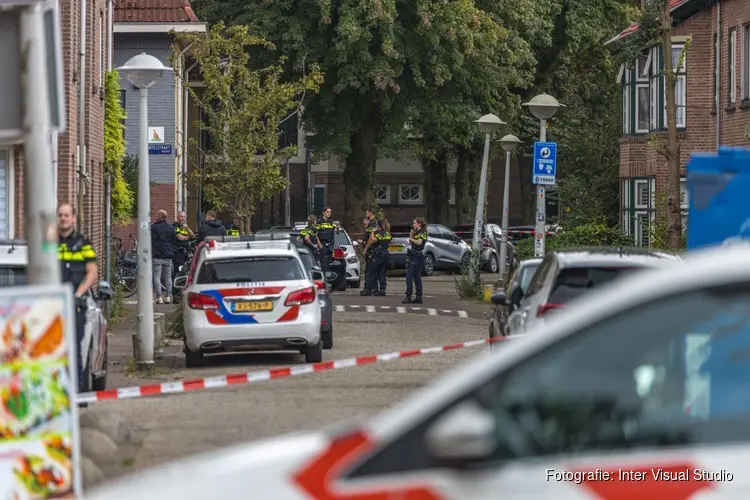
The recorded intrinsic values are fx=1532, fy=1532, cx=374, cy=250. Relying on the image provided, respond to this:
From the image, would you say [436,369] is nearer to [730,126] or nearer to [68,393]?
[68,393]

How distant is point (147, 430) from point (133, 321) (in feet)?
44.4

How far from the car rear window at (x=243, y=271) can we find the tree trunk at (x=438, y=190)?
42035mm

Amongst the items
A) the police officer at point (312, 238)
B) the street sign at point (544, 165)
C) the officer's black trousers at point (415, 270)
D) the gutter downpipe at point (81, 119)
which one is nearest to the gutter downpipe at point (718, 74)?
Result: the officer's black trousers at point (415, 270)

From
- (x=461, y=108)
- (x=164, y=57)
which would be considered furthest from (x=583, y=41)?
(x=164, y=57)

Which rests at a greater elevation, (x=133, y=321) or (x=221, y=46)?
(x=221, y=46)

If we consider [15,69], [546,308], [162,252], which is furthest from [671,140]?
[15,69]

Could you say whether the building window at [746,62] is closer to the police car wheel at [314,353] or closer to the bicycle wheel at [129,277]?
the bicycle wheel at [129,277]

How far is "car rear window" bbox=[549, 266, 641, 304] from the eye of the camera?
13453mm

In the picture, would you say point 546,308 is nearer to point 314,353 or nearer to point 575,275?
point 575,275

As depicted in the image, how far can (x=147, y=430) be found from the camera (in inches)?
469

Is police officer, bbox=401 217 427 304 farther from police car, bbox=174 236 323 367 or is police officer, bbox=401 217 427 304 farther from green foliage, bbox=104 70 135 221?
police car, bbox=174 236 323 367

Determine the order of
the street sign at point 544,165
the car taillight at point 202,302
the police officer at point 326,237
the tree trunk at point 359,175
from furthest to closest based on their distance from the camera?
the tree trunk at point 359,175, the police officer at point 326,237, the street sign at point 544,165, the car taillight at point 202,302

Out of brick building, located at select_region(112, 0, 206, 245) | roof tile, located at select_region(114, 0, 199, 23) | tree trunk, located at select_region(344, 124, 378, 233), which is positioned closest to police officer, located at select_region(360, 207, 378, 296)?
brick building, located at select_region(112, 0, 206, 245)

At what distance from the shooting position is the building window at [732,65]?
1264 inches
